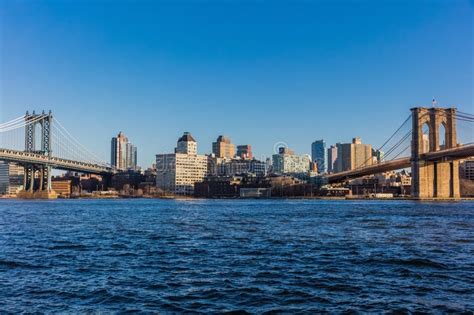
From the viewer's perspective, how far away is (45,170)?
13875 centimetres

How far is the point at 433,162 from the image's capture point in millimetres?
106625

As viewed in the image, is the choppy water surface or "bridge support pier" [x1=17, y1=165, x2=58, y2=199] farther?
"bridge support pier" [x1=17, y1=165, x2=58, y2=199]

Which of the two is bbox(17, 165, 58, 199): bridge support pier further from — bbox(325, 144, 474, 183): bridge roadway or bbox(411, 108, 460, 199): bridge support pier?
bbox(411, 108, 460, 199): bridge support pier

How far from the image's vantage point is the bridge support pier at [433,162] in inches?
4195

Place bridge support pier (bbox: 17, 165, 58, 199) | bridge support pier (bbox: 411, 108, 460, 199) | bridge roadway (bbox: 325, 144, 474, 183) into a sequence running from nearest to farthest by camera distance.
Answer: bridge roadway (bbox: 325, 144, 474, 183), bridge support pier (bbox: 411, 108, 460, 199), bridge support pier (bbox: 17, 165, 58, 199)

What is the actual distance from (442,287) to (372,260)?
472 centimetres

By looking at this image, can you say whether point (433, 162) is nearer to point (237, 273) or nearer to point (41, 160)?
point (41, 160)

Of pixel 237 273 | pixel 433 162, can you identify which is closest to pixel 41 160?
pixel 433 162

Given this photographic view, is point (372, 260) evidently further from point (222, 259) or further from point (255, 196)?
point (255, 196)

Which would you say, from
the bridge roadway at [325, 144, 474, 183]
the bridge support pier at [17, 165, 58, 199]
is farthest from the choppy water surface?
the bridge support pier at [17, 165, 58, 199]

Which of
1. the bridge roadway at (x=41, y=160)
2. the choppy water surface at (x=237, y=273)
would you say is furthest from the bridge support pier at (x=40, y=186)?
the choppy water surface at (x=237, y=273)

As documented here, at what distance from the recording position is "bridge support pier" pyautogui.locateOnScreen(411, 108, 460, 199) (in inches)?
4195

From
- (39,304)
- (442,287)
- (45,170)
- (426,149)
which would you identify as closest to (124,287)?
(39,304)

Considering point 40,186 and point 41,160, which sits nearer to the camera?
point 41,160
